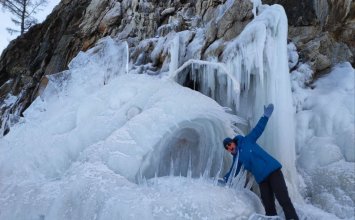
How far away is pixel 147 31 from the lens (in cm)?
1066

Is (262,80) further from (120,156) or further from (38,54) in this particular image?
(38,54)

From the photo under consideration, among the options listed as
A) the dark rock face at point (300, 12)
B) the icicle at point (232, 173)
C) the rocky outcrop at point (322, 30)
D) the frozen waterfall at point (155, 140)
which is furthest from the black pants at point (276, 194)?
the dark rock face at point (300, 12)

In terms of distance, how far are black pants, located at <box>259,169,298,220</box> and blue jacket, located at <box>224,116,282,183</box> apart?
83 mm

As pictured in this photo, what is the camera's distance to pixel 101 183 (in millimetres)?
5141

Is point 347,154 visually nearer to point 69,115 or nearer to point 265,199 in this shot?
point 265,199

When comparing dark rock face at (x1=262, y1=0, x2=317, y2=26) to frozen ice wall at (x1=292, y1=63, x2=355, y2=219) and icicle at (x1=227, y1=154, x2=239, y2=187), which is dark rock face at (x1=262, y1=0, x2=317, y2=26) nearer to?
frozen ice wall at (x1=292, y1=63, x2=355, y2=219)

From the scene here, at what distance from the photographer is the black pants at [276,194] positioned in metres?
4.89

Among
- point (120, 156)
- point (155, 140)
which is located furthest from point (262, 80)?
point (120, 156)

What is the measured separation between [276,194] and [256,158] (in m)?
0.46

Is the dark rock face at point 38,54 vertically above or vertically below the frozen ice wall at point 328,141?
above

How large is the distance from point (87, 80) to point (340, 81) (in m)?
4.20

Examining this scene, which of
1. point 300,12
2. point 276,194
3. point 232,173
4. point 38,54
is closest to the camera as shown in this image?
point 276,194

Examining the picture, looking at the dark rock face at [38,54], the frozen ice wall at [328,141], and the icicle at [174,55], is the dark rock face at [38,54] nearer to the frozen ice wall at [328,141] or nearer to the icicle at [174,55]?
the icicle at [174,55]

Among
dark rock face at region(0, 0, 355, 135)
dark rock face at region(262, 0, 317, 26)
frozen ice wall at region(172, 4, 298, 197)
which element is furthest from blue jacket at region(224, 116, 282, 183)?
dark rock face at region(262, 0, 317, 26)
